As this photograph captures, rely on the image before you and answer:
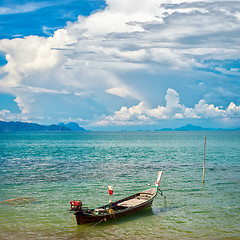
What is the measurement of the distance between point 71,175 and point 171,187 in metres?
16.5

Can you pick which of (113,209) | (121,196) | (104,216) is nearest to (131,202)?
(113,209)

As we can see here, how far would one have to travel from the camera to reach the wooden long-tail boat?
2120cm

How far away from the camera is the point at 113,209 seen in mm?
24172

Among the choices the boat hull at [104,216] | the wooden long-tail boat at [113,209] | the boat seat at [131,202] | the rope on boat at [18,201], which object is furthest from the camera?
the rope on boat at [18,201]

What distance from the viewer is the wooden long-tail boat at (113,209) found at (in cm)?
2120

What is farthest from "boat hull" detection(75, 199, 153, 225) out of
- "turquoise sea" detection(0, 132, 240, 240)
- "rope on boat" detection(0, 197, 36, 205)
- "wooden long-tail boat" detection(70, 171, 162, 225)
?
"rope on boat" detection(0, 197, 36, 205)

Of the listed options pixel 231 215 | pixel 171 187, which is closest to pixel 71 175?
pixel 171 187

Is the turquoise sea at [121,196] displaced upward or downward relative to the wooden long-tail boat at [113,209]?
downward

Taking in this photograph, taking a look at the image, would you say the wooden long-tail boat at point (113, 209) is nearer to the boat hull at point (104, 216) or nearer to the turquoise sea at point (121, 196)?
the boat hull at point (104, 216)

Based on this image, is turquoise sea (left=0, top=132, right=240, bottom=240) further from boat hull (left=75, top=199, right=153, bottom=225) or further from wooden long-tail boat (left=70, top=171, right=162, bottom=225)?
wooden long-tail boat (left=70, top=171, right=162, bottom=225)

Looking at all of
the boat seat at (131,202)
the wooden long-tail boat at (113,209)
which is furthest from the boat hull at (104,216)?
the boat seat at (131,202)

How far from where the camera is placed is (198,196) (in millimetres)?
30938

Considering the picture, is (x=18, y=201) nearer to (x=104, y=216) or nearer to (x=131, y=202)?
(x=104, y=216)

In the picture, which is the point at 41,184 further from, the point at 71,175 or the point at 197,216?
the point at 197,216
